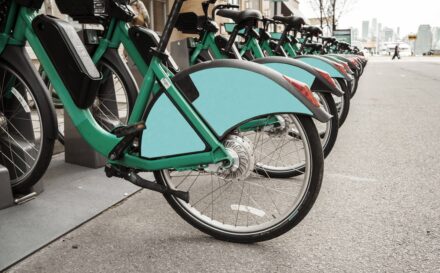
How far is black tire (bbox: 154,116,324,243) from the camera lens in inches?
78.6

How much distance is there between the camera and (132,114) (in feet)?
7.39

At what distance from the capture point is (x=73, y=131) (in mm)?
3533

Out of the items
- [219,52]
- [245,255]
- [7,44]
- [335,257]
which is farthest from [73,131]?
[335,257]

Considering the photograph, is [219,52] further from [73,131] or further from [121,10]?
[73,131]

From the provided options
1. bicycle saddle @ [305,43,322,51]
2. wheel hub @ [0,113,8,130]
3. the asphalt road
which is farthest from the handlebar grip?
bicycle saddle @ [305,43,322,51]

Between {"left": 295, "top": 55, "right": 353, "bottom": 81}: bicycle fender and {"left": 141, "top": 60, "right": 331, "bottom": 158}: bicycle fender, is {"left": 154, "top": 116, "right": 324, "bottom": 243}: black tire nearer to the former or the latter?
{"left": 141, "top": 60, "right": 331, "bottom": 158}: bicycle fender

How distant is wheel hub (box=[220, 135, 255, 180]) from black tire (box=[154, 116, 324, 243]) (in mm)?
311

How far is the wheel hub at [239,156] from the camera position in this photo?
2.07 metres

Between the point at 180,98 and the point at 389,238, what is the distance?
4.60 feet

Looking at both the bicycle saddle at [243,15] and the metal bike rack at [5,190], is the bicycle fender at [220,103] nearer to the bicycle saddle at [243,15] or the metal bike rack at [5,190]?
the metal bike rack at [5,190]

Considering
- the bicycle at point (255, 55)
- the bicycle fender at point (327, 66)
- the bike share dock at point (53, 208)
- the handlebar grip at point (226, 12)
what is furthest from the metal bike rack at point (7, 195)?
the bicycle fender at point (327, 66)

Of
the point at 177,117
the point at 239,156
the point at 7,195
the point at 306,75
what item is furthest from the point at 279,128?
the point at 7,195

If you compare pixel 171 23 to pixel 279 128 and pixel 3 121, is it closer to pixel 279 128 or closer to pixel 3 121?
pixel 279 128

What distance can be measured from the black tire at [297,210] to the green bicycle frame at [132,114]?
0.18 metres
